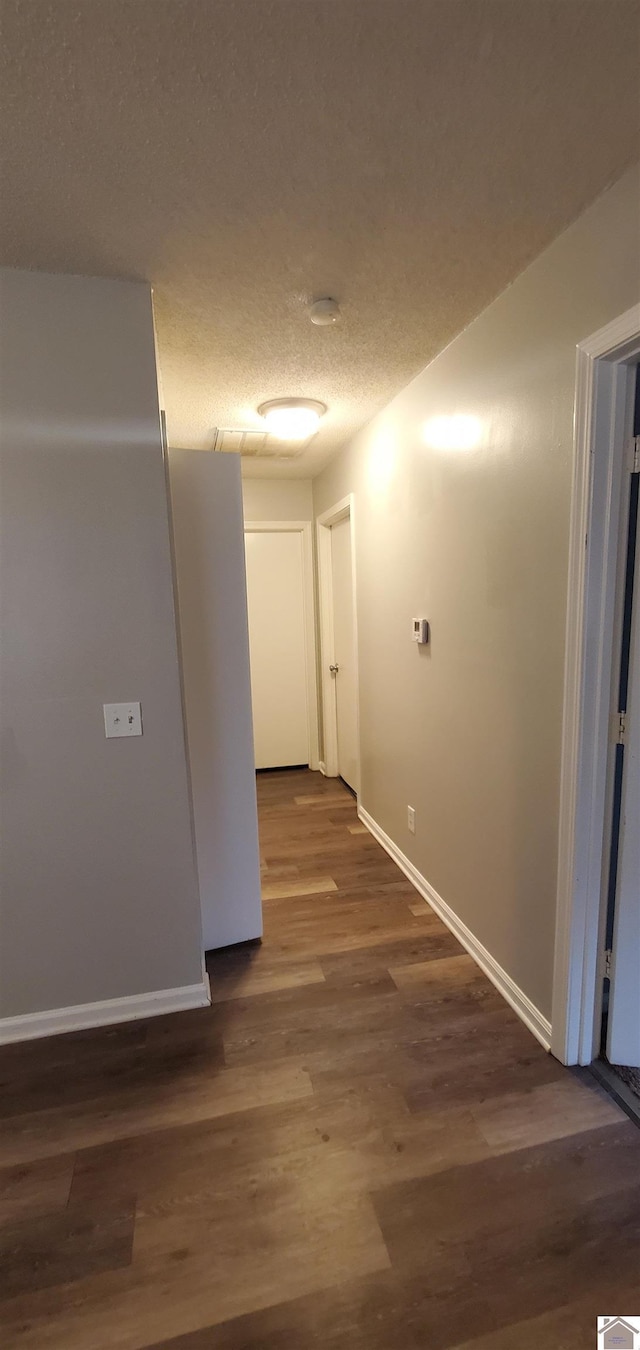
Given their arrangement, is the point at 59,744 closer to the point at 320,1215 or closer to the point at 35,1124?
the point at 35,1124

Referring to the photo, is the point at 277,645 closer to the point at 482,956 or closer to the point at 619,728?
the point at 482,956

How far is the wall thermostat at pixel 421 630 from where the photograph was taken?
7.59 feet

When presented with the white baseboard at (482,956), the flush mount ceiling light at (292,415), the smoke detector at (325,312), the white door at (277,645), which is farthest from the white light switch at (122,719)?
the white door at (277,645)

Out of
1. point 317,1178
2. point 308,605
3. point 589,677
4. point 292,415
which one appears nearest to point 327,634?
point 308,605

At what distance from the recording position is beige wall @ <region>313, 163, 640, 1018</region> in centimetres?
144

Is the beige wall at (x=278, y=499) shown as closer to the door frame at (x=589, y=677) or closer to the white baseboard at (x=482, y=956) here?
the white baseboard at (x=482, y=956)

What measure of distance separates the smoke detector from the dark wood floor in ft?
7.72

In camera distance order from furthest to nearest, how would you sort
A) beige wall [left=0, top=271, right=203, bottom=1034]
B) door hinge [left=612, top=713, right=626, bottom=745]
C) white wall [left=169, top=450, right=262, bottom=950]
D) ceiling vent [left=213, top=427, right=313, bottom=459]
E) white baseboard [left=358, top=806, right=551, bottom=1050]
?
ceiling vent [left=213, top=427, right=313, bottom=459], white wall [left=169, top=450, right=262, bottom=950], white baseboard [left=358, top=806, right=551, bottom=1050], beige wall [left=0, top=271, right=203, bottom=1034], door hinge [left=612, top=713, right=626, bottom=745]

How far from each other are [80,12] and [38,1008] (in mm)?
2469

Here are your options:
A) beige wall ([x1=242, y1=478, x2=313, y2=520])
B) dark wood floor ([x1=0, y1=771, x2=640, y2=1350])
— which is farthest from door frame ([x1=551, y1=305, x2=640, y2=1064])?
beige wall ([x1=242, y1=478, x2=313, y2=520])

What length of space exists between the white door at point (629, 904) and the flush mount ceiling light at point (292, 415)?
1838 mm

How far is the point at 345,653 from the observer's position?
3.87m

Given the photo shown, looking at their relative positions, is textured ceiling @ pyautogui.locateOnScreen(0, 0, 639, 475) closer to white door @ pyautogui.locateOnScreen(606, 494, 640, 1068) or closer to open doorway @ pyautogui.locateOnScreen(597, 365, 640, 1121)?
open doorway @ pyautogui.locateOnScreen(597, 365, 640, 1121)

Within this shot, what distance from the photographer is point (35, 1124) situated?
1489mm
